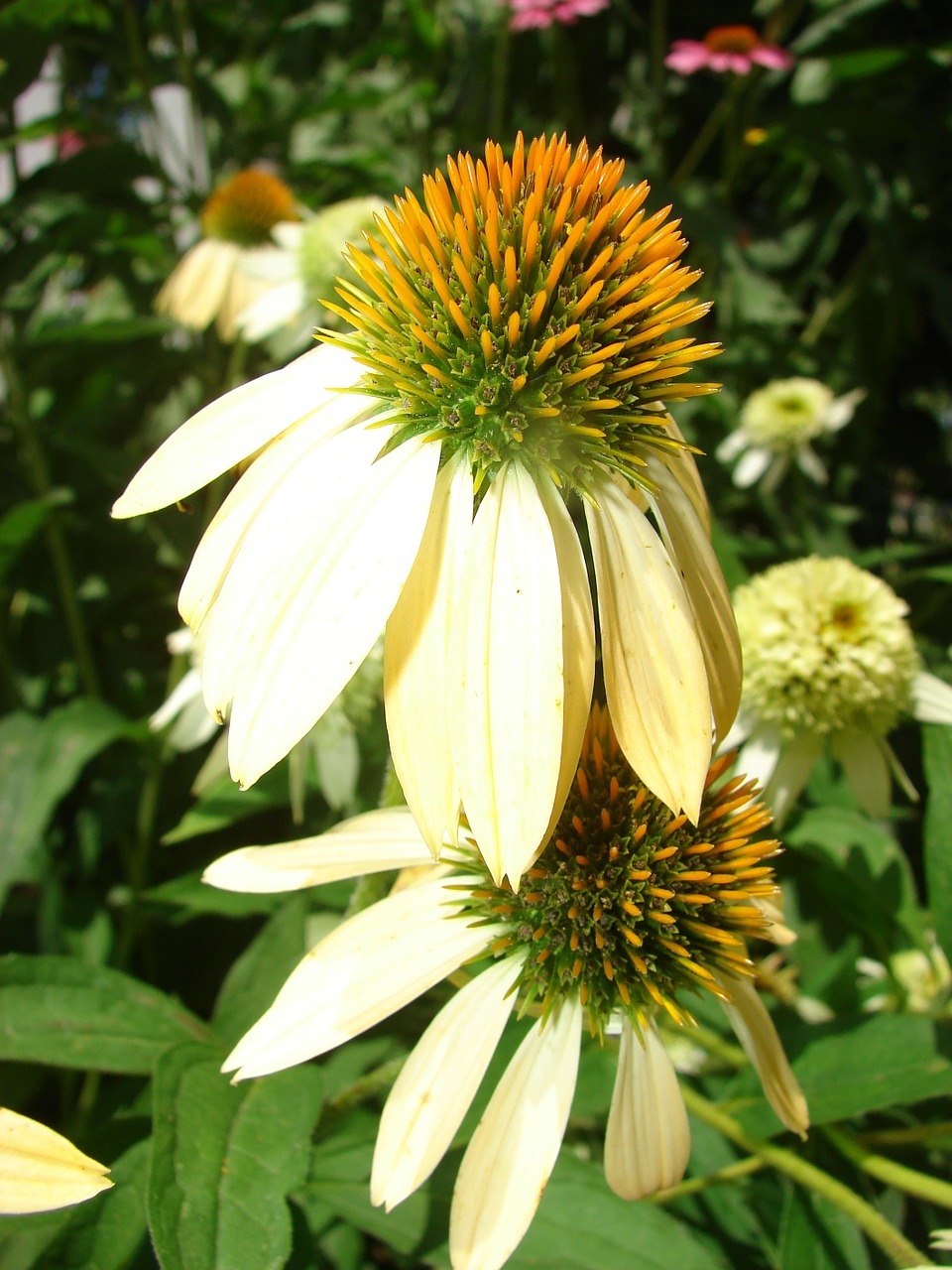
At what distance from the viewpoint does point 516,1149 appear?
547mm

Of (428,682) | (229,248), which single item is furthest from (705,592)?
(229,248)

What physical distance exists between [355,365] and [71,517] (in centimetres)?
102

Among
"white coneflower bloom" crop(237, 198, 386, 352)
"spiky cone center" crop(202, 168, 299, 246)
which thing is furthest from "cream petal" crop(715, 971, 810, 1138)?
"spiky cone center" crop(202, 168, 299, 246)

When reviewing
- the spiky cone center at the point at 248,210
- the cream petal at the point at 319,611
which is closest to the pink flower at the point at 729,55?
the spiky cone center at the point at 248,210

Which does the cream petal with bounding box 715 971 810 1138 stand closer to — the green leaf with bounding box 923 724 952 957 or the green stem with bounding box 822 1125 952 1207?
the green stem with bounding box 822 1125 952 1207

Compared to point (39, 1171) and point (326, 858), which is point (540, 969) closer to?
point (326, 858)

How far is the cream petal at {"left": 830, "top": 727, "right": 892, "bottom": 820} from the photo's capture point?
917 mm

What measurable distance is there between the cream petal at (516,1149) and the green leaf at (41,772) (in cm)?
73

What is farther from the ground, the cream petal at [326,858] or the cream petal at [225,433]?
the cream petal at [225,433]

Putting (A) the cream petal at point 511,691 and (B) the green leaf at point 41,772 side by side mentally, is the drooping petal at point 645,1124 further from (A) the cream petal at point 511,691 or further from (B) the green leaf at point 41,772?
(B) the green leaf at point 41,772

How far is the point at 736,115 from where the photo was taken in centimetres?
200

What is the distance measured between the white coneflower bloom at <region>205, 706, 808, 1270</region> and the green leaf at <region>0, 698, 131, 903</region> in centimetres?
58

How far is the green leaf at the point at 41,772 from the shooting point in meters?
1.10

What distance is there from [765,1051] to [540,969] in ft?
0.53
